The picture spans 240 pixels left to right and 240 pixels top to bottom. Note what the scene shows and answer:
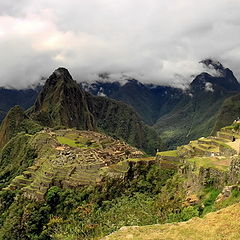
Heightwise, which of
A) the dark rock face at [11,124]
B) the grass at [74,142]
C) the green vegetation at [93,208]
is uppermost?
the dark rock face at [11,124]

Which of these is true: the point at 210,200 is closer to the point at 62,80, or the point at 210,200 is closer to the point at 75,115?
the point at 75,115

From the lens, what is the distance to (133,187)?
48438 millimetres

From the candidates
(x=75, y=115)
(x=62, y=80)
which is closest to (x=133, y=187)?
(x=75, y=115)

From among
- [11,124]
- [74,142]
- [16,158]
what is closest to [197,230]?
[74,142]

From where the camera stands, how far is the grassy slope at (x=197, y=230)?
63.9 feet

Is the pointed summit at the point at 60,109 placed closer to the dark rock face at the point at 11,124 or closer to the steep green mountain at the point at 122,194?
the dark rock face at the point at 11,124

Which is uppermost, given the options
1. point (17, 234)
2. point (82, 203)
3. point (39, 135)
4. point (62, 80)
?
point (62, 80)

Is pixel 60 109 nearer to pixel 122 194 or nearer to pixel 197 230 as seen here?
pixel 122 194

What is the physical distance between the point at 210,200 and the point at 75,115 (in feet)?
532

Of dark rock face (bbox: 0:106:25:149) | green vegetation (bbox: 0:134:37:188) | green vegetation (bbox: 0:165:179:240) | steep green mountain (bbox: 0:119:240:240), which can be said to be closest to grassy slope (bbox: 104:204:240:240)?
steep green mountain (bbox: 0:119:240:240)

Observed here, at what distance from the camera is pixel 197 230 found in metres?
20.3

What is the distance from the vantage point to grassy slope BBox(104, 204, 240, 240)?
19.5 metres

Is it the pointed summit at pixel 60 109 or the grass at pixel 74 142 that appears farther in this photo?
the pointed summit at pixel 60 109

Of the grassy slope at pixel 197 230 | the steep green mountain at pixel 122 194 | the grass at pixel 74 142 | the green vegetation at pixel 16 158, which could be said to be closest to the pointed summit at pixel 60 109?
the green vegetation at pixel 16 158
